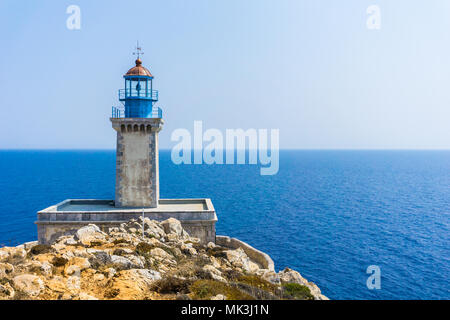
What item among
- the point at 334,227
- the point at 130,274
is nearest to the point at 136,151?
the point at 130,274

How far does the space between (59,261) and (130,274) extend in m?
3.68

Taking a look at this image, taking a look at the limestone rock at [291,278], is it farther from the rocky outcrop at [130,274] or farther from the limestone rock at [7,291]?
the limestone rock at [7,291]

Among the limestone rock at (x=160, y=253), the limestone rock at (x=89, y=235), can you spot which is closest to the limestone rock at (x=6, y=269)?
the limestone rock at (x=89, y=235)

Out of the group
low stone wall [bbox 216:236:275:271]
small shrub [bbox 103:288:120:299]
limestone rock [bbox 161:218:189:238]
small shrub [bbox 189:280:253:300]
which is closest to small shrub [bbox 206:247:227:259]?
limestone rock [bbox 161:218:189:238]

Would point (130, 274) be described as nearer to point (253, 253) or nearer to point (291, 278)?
point (291, 278)

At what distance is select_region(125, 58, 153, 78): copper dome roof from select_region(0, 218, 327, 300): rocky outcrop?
13.1 meters

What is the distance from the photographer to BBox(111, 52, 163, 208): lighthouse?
90.1 feet

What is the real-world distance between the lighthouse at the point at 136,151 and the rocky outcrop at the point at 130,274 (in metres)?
6.61

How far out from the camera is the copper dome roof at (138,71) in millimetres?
27391

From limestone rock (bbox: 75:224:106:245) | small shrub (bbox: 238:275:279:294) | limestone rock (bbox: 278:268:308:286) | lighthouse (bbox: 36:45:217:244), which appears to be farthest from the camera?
lighthouse (bbox: 36:45:217:244)

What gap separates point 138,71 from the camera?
27547 millimetres

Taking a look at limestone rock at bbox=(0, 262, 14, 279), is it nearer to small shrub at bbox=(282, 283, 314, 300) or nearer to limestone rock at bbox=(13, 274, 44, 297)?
limestone rock at bbox=(13, 274, 44, 297)
